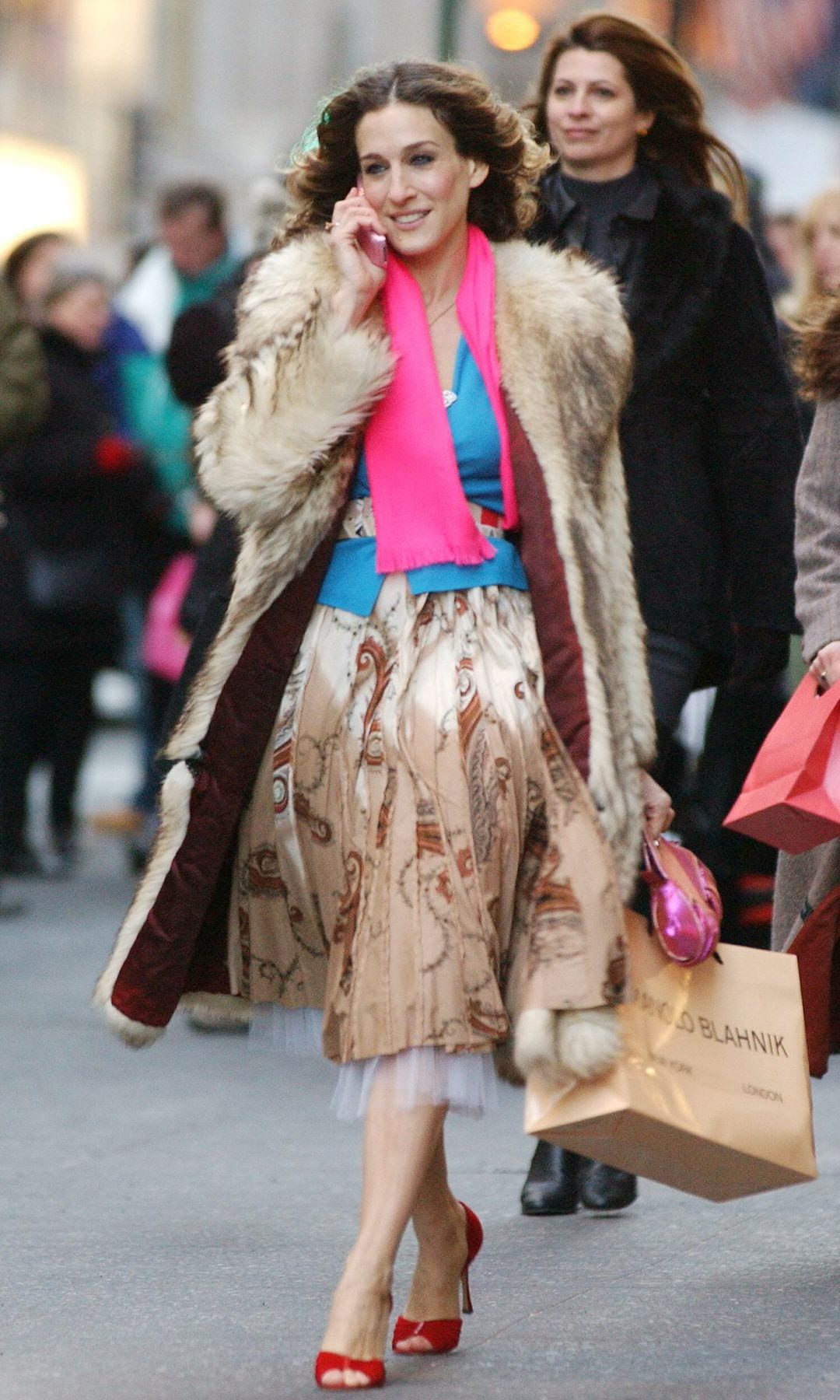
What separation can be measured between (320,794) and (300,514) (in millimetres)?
449

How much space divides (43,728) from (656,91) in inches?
216

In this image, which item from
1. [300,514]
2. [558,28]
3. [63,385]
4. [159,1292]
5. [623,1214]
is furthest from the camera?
[63,385]

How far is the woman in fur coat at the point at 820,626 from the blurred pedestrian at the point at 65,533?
5.35 meters

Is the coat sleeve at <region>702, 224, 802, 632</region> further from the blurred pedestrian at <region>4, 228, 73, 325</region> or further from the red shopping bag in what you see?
the blurred pedestrian at <region>4, 228, 73, 325</region>

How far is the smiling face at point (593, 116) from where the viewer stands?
5227 millimetres

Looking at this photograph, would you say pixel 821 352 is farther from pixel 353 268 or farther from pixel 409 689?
pixel 409 689

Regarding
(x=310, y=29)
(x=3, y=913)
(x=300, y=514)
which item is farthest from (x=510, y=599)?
(x=310, y=29)

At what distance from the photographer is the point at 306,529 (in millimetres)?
3951

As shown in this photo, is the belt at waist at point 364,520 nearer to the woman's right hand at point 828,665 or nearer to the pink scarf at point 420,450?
the pink scarf at point 420,450

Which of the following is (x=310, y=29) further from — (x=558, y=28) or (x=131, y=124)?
(x=558, y=28)

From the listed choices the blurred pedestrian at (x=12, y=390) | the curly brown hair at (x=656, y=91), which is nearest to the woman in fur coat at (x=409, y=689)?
the curly brown hair at (x=656, y=91)

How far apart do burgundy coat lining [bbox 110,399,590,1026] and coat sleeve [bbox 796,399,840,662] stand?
70cm

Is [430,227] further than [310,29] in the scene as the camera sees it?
No

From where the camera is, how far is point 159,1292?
4.41 metres
